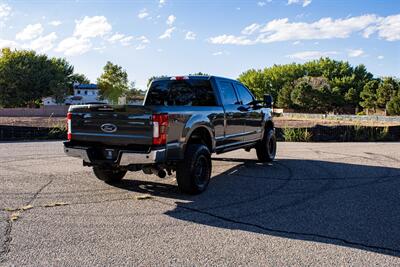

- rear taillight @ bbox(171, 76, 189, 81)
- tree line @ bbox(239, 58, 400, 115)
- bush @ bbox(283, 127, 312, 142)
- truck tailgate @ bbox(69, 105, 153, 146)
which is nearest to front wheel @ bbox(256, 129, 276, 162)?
rear taillight @ bbox(171, 76, 189, 81)

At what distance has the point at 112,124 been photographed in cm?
627

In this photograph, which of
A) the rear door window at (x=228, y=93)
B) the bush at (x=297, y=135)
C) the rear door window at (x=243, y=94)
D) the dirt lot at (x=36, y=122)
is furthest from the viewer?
the dirt lot at (x=36, y=122)

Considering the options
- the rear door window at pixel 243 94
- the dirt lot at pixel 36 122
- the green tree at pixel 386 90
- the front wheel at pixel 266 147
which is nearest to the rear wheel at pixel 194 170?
the rear door window at pixel 243 94

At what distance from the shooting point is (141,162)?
5.95m

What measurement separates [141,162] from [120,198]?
0.90 meters

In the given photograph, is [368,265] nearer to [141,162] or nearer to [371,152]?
[141,162]

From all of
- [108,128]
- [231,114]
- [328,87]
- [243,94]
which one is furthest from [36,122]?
[328,87]

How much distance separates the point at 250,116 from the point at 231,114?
43.5 inches

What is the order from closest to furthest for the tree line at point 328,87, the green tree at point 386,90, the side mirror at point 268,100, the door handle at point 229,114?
the door handle at point 229,114 < the side mirror at point 268,100 < the green tree at point 386,90 < the tree line at point 328,87

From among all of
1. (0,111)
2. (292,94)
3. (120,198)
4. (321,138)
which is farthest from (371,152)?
(292,94)

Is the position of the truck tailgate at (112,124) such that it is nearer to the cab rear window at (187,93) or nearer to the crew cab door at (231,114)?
the cab rear window at (187,93)

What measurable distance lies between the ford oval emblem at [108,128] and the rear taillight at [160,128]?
70cm

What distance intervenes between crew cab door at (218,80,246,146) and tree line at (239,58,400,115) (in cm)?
5824

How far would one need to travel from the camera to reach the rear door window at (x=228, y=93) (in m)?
8.22
